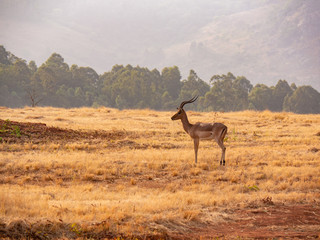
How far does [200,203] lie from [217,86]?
8760cm

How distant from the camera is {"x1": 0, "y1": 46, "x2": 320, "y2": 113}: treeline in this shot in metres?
89.9

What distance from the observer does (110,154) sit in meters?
20.2

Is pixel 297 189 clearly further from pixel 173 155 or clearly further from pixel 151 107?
pixel 151 107

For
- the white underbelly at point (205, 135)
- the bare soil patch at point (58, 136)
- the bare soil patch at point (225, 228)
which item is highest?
the white underbelly at point (205, 135)

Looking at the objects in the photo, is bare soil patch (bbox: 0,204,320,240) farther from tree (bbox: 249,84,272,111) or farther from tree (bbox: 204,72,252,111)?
tree (bbox: 249,84,272,111)

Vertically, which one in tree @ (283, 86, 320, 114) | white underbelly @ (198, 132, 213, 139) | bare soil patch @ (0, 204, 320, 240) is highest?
tree @ (283, 86, 320, 114)

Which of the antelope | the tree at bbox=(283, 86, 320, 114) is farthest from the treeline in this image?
the antelope

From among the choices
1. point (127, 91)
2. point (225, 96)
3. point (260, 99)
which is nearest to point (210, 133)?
point (127, 91)

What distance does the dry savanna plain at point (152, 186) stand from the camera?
9461 millimetres

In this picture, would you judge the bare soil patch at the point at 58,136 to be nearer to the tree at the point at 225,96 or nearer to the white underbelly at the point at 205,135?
the white underbelly at the point at 205,135

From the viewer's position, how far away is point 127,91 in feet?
303

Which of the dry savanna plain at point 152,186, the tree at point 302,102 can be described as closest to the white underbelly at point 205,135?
the dry savanna plain at point 152,186

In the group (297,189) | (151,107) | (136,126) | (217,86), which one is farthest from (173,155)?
(217,86)

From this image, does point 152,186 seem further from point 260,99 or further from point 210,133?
point 260,99
